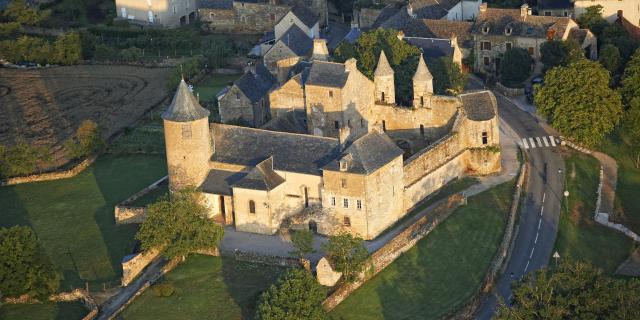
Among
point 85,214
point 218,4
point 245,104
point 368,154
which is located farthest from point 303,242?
point 218,4

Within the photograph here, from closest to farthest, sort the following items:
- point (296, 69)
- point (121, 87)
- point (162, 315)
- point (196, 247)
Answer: point (162, 315) → point (196, 247) → point (296, 69) → point (121, 87)

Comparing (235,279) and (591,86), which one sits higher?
(591,86)

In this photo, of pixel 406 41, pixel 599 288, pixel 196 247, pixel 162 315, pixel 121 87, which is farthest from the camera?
pixel 121 87

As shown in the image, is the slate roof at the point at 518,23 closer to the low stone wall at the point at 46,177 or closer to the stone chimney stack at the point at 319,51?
the stone chimney stack at the point at 319,51

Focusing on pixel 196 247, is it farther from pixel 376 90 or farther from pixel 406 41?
pixel 406 41

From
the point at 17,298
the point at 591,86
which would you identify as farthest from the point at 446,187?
the point at 17,298

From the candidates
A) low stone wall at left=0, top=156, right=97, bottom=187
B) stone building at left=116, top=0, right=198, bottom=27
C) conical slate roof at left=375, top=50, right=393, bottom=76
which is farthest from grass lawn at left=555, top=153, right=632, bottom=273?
stone building at left=116, top=0, right=198, bottom=27

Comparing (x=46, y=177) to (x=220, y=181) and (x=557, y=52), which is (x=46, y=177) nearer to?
(x=220, y=181)
